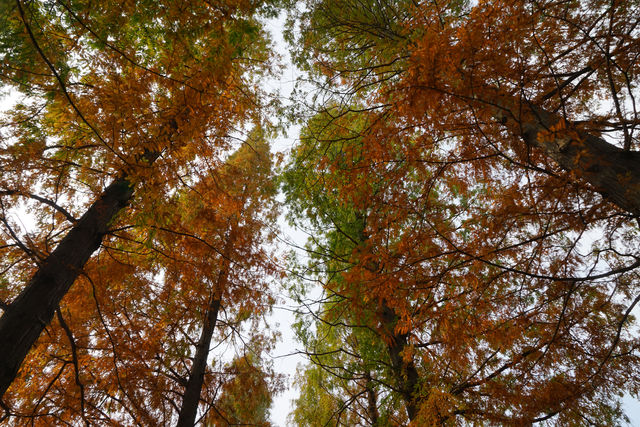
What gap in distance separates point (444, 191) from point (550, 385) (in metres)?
2.93

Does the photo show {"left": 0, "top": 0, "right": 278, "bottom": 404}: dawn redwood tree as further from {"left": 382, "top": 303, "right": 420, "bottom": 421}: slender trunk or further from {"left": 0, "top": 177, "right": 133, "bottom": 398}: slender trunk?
{"left": 382, "top": 303, "right": 420, "bottom": 421}: slender trunk

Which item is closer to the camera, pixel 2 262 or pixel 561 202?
pixel 561 202

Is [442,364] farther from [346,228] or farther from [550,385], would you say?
[346,228]

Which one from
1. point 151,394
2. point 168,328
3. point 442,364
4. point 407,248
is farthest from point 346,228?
point 151,394

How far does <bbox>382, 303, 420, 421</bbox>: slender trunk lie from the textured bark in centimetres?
300

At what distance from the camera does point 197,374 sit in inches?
Answer: 181

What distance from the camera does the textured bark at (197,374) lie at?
4.23 metres

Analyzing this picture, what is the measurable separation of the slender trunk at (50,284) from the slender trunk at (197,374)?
86.2 inches

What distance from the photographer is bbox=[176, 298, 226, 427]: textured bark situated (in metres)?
4.23

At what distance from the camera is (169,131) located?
287cm

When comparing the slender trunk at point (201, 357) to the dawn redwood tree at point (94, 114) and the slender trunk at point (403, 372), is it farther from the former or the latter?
the slender trunk at point (403, 372)

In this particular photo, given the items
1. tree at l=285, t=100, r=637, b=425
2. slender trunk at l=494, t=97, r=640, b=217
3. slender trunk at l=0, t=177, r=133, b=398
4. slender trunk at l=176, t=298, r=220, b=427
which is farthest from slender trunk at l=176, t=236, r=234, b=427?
slender trunk at l=494, t=97, r=640, b=217

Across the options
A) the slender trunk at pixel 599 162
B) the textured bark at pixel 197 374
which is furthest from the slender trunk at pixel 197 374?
the slender trunk at pixel 599 162

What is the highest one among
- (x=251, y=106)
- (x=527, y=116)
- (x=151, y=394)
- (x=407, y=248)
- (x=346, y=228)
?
(x=251, y=106)
